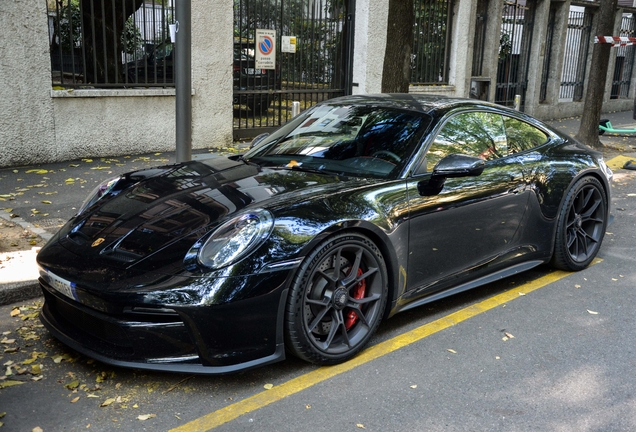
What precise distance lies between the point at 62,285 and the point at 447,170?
2.30m

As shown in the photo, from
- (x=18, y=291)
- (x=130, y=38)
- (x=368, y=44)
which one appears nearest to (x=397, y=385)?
(x=18, y=291)

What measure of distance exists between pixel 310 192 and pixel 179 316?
1.05 metres

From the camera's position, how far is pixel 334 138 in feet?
15.0

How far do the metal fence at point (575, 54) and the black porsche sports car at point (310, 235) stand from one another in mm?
14808

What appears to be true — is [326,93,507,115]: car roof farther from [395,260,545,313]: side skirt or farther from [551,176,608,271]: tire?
[395,260,545,313]: side skirt

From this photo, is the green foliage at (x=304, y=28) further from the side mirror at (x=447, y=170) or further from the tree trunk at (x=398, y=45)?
the side mirror at (x=447, y=170)

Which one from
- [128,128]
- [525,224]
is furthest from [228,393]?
[128,128]

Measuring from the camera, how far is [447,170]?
4.13 meters

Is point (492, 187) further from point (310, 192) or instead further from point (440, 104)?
point (310, 192)

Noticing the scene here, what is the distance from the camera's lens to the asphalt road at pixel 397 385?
125 inches

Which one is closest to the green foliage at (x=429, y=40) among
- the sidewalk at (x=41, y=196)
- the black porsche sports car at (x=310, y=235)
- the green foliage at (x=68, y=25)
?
the sidewalk at (x=41, y=196)

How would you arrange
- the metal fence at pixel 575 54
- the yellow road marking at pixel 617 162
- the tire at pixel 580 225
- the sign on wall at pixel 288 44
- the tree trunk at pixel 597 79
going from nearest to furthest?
the tire at pixel 580 225
the yellow road marking at pixel 617 162
the sign on wall at pixel 288 44
the tree trunk at pixel 597 79
the metal fence at pixel 575 54

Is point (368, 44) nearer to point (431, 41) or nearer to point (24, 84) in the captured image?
point (431, 41)

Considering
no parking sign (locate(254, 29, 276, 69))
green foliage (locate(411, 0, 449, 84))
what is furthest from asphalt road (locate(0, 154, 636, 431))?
green foliage (locate(411, 0, 449, 84))
